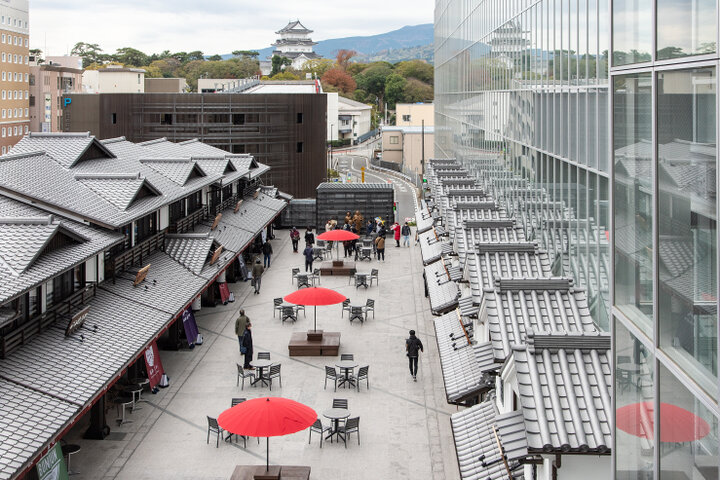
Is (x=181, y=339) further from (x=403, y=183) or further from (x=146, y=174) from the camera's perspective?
(x=403, y=183)

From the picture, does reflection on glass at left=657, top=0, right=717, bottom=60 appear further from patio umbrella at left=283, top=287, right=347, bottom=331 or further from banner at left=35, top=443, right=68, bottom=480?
patio umbrella at left=283, top=287, right=347, bottom=331

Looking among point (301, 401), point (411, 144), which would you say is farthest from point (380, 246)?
point (411, 144)

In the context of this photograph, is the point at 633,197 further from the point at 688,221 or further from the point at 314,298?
the point at 314,298

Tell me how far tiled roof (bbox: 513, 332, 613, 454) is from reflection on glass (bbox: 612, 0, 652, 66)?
446 centimetres

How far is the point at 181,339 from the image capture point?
27719 mm

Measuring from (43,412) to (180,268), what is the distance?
13.0 m

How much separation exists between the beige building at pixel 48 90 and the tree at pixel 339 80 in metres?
56.2

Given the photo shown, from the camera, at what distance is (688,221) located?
18.2 feet

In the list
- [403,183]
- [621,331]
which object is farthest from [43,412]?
[403,183]

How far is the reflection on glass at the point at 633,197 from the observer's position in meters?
6.47

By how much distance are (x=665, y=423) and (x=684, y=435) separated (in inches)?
13.8

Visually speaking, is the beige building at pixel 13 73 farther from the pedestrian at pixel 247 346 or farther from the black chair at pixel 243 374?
the black chair at pixel 243 374

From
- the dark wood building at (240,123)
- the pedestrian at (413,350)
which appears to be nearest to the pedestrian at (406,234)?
the dark wood building at (240,123)

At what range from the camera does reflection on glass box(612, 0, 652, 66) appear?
657cm
